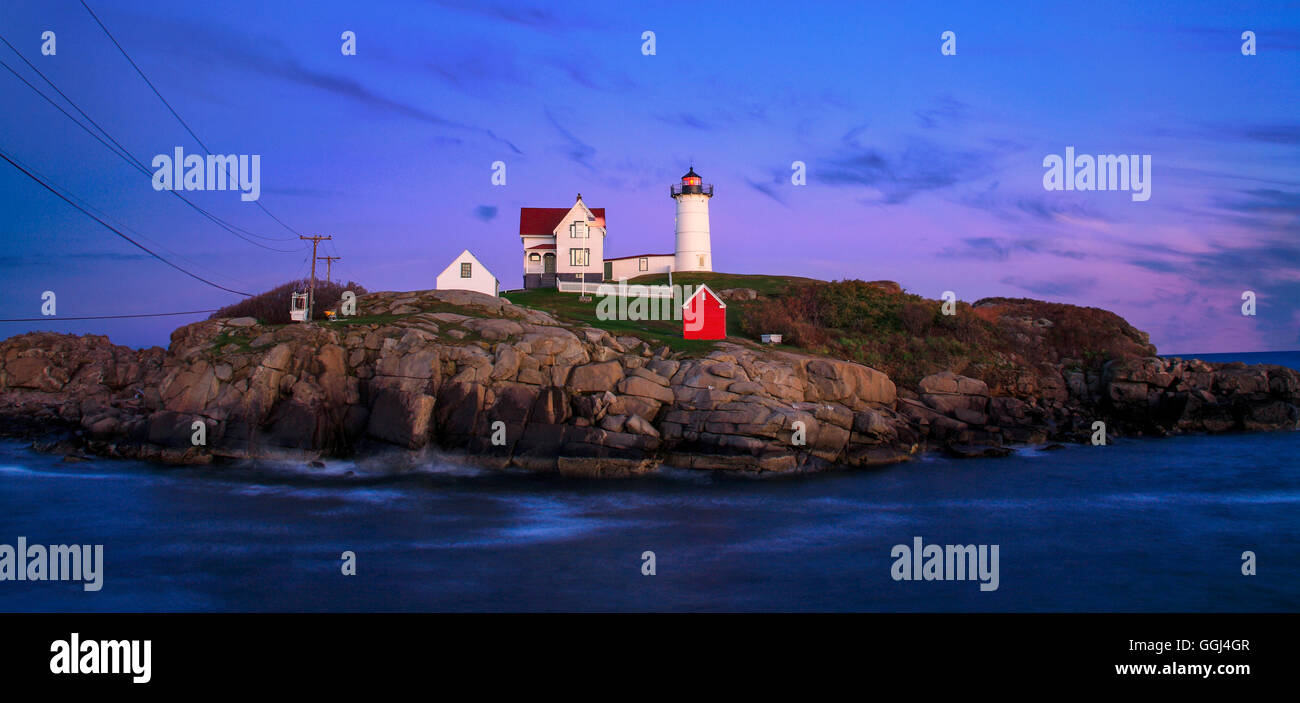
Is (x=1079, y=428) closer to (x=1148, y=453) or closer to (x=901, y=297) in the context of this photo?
(x=1148, y=453)

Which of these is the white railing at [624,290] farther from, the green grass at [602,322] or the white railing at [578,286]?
the green grass at [602,322]

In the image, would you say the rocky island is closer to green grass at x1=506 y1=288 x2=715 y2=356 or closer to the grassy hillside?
green grass at x1=506 y1=288 x2=715 y2=356

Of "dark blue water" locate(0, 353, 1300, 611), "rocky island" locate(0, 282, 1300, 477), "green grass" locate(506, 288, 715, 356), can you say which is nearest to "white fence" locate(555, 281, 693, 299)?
"green grass" locate(506, 288, 715, 356)

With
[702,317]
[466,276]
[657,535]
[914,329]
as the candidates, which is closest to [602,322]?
[702,317]

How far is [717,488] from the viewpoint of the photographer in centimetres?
2106

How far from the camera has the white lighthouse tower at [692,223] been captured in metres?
56.1

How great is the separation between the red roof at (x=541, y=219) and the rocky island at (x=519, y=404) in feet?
65.8

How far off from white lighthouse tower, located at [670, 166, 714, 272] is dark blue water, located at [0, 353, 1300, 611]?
34.1 meters

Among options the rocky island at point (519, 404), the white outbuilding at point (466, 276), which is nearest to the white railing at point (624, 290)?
the white outbuilding at point (466, 276)

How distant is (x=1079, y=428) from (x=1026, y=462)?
6752 millimetres

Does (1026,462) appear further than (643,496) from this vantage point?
Yes
